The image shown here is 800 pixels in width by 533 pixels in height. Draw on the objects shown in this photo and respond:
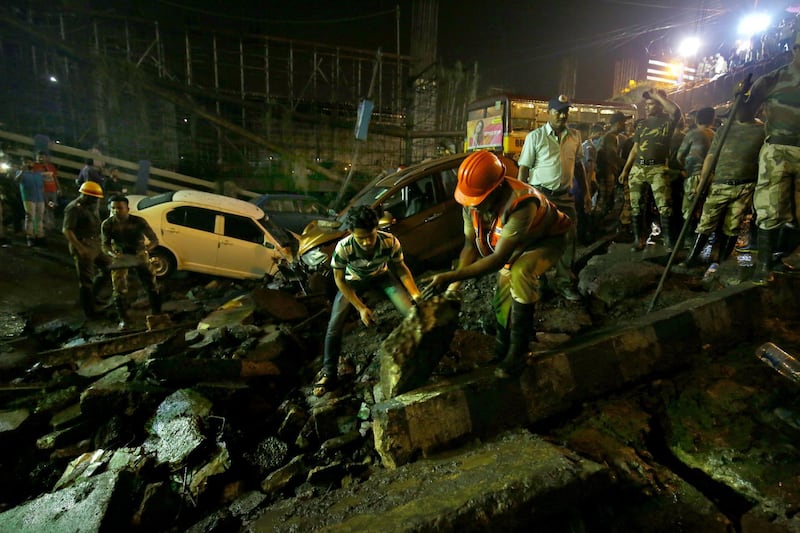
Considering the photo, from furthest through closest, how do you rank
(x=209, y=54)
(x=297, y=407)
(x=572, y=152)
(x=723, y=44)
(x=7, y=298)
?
1. (x=723, y=44)
2. (x=209, y=54)
3. (x=7, y=298)
4. (x=572, y=152)
5. (x=297, y=407)

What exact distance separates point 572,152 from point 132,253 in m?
6.08

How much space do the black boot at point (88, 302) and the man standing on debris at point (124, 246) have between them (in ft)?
2.49

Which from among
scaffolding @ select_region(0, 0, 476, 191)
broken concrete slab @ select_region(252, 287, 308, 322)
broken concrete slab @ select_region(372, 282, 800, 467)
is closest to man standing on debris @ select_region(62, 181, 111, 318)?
broken concrete slab @ select_region(252, 287, 308, 322)

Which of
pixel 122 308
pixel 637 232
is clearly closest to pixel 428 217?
pixel 637 232

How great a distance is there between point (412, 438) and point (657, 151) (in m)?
4.81

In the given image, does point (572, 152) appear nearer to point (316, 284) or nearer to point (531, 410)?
point (531, 410)

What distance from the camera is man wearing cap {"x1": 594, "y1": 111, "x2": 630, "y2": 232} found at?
23.9 feet

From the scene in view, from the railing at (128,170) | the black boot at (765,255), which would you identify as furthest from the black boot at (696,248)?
the railing at (128,170)

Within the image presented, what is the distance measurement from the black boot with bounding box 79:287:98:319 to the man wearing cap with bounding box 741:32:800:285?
8592 mm

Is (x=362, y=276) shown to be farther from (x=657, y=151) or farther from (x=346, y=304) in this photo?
(x=657, y=151)

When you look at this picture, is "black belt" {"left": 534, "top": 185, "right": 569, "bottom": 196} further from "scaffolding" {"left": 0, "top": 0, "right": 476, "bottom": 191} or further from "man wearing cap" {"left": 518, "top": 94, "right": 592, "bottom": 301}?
"scaffolding" {"left": 0, "top": 0, "right": 476, "bottom": 191}

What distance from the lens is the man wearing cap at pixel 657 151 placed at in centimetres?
504

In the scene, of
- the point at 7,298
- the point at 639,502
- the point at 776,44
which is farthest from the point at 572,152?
the point at 776,44

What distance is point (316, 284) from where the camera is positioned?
228 inches
